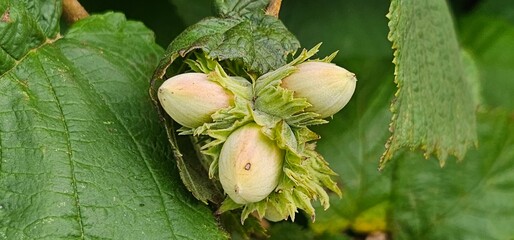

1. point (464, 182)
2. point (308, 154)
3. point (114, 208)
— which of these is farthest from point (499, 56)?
point (114, 208)

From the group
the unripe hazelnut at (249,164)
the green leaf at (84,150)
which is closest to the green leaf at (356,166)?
the green leaf at (84,150)

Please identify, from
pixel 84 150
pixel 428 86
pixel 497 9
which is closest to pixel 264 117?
pixel 84 150

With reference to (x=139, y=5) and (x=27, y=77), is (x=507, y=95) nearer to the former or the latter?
(x=139, y=5)

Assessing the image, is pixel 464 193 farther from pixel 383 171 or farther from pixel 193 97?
pixel 193 97

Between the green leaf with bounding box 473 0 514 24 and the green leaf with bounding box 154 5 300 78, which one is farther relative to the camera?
the green leaf with bounding box 473 0 514 24

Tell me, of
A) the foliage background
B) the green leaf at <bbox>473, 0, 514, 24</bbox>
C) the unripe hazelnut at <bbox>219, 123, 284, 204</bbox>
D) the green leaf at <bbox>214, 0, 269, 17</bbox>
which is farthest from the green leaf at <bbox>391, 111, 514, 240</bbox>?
the unripe hazelnut at <bbox>219, 123, 284, 204</bbox>

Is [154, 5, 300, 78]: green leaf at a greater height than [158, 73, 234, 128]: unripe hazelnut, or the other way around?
[154, 5, 300, 78]: green leaf

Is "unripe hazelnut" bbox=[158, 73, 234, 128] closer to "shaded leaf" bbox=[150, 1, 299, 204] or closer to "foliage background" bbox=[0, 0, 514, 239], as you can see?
"shaded leaf" bbox=[150, 1, 299, 204]

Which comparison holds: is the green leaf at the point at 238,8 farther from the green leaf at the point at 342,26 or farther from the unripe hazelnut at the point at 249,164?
the green leaf at the point at 342,26
